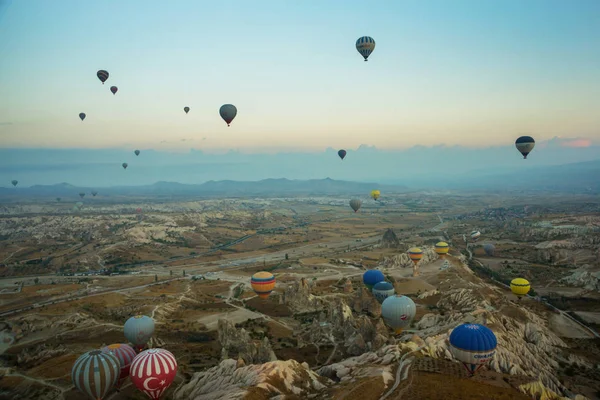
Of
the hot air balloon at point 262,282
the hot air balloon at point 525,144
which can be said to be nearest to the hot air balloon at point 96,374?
the hot air balloon at point 262,282

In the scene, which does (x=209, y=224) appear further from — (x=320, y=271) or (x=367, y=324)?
(x=367, y=324)

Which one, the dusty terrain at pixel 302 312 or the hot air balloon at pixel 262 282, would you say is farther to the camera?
the hot air balloon at pixel 262 282

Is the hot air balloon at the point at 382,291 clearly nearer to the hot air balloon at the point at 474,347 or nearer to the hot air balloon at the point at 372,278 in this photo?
the hot air balloon at the point at 372,278

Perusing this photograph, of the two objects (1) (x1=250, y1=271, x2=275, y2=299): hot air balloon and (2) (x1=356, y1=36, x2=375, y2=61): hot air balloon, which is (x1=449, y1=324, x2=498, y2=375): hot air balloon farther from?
(2) (x1=356, y1=36, x2=375, y2=61): hot air balloon

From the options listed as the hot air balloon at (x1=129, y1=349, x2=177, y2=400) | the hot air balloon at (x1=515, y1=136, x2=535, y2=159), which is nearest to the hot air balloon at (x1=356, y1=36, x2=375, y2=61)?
the hot air balloon at (x1=515, y1=136, x2=535, y2=159)

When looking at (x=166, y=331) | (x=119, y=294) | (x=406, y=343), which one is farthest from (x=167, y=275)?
(x=406, y=343)

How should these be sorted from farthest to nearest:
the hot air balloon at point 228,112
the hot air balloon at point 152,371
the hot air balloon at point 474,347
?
the hot air balloon at point 228,112 → the hot air balloon at point 474,347 → the hot air balloon at point 152,371
